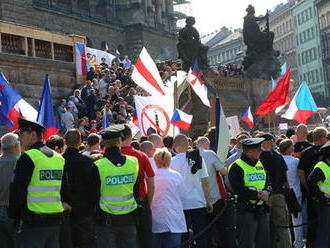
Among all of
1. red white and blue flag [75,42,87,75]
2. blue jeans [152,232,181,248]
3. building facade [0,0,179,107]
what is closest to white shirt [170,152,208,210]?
blue jeans [152,232,181,248]

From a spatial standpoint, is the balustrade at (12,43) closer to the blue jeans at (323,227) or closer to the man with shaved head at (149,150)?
the man with shaved head at (149,150)

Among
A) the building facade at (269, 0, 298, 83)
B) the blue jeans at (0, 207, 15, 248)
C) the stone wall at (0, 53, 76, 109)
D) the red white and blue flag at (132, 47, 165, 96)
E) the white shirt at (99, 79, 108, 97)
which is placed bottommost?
the blue jeans at (0, 207, 15, 248)

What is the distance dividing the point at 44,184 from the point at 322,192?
4122 mm

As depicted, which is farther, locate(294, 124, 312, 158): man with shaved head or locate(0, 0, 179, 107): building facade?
locate(0, 0, 179, 107): building facade

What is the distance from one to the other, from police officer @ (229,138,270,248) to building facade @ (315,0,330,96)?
80294 millimetres

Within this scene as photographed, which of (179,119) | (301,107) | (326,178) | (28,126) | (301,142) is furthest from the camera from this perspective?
(301,107)

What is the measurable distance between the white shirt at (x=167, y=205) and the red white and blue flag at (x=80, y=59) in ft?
48.8

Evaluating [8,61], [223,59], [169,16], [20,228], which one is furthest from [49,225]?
[223,59]

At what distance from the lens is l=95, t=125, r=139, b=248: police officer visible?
23.6ft

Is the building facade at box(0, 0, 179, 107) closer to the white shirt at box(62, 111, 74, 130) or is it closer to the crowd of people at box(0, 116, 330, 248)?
the white shirt at box(62, 111, 74, 130)

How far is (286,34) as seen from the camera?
3954 inches

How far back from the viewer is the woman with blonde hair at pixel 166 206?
8156mm

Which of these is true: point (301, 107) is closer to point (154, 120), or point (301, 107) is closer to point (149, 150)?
point (154, 120)

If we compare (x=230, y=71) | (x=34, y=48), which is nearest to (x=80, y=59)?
(x=34, y=48)
